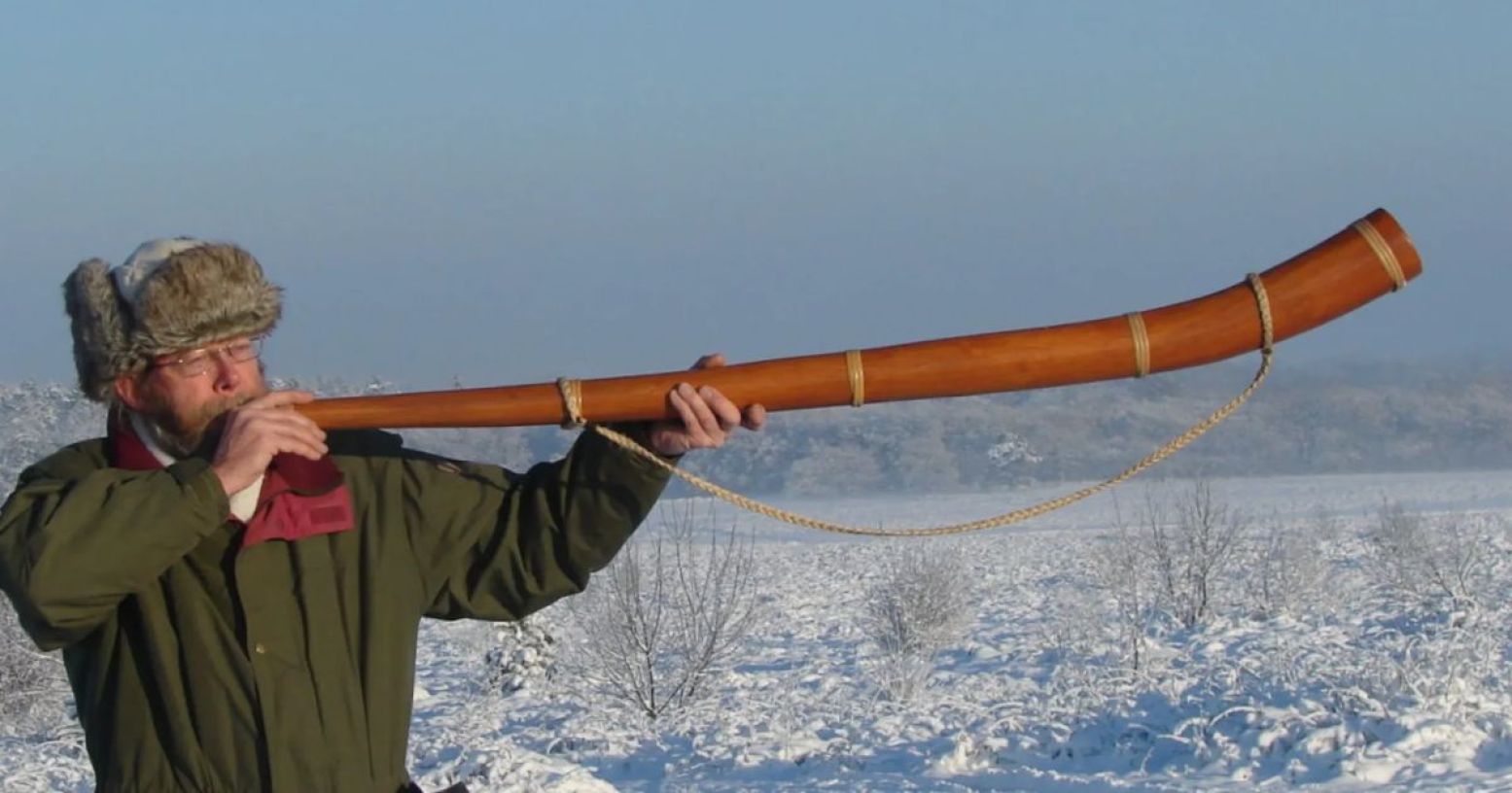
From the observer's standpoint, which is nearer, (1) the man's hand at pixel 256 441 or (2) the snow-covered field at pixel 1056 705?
(1) the man's hand at pixel 256 441

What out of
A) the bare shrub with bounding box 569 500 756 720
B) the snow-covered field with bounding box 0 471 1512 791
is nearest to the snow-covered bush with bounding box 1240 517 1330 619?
the snow-covered field with bounding box 0 471 1512 791

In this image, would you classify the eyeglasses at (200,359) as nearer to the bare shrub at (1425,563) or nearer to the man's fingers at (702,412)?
the man's fingers at (702,412)

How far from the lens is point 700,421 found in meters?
3.13

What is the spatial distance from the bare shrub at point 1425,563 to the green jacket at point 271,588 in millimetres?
14998

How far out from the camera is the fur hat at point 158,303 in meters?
2.93

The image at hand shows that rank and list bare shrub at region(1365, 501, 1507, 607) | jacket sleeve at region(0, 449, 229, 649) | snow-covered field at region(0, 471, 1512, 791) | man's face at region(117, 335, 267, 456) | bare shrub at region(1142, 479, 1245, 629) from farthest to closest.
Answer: bare shrub at region(1142, 479, 1245, 629) < bare shrub at region(1365, 501, 1507, 607) < snow-covered field at region(0, 471, 1512, 791) < man's face at region(117, 335, 267, 456) < jacket sleeve at region(0, 449, 229, 649)

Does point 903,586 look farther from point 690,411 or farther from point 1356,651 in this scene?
point 690,411

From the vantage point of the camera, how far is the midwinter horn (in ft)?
10.4

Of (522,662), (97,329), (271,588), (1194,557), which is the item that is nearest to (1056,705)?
(522,662)

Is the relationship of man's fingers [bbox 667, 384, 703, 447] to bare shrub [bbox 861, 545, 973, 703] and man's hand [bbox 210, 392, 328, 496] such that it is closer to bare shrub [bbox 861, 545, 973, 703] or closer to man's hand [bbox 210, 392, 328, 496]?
man's hand [bbox 210, 392, 328, 496]

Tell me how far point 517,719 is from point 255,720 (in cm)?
1340

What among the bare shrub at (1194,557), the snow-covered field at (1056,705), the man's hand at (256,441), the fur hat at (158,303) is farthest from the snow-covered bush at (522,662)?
the man's hand at (256,441)

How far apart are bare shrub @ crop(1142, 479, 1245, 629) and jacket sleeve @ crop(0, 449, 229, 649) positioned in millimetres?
18343

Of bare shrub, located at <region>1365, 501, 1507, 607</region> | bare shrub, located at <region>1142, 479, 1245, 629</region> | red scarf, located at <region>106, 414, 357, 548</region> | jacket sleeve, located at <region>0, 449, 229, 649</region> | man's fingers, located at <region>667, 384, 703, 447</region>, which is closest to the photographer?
jacket sleeve, located at <region>0, 449, 229, 649</region>
